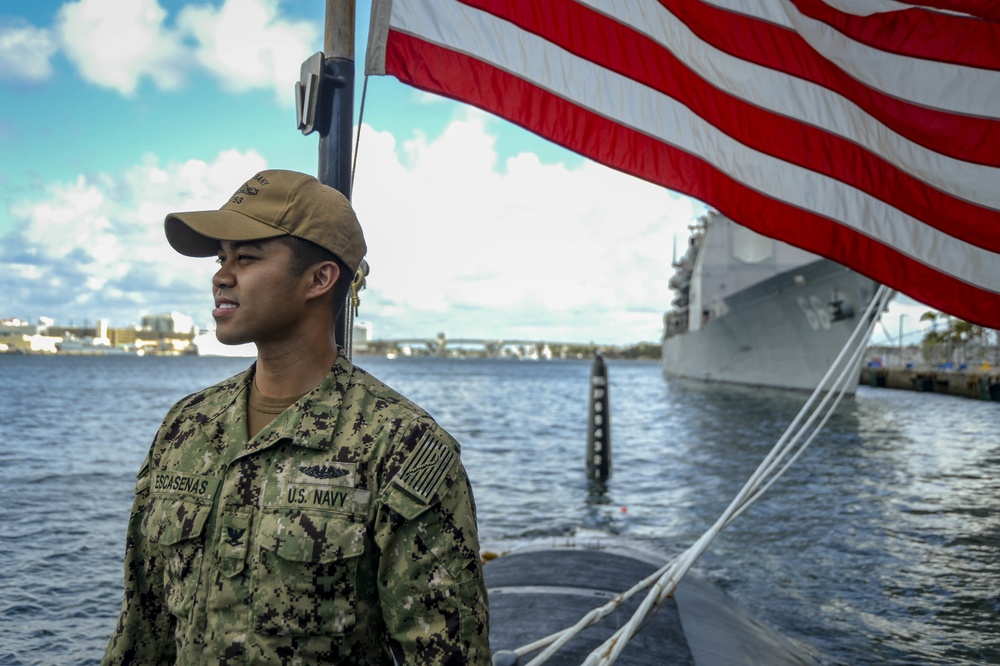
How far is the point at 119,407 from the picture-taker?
126ft

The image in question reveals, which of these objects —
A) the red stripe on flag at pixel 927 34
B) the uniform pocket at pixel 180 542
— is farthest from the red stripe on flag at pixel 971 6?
the uniform pocket at pixel 180 542

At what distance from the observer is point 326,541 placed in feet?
5.76

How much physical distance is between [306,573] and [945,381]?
2177 inches

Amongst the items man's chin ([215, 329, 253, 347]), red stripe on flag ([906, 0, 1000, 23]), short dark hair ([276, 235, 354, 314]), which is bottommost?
man's chin ([215, 329, 253, 347])

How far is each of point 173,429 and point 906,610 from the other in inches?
333

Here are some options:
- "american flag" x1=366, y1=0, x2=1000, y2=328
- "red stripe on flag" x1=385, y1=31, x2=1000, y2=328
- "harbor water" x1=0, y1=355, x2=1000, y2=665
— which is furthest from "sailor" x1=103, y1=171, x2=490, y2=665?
"harbor water" x1=0, y1=355, x2=1000, y2=665

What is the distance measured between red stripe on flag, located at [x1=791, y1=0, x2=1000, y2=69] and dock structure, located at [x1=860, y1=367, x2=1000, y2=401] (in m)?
42.3

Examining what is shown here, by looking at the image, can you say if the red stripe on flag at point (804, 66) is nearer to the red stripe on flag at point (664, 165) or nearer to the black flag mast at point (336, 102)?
the red stripe on flag at point (664, 165)

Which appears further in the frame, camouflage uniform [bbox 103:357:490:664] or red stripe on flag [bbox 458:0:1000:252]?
red stripe on flag [bbox 458:0:1000:252]

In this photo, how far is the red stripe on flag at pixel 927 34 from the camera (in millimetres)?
4309

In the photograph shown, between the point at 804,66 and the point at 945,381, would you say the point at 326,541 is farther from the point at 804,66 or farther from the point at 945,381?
the point at 945,381

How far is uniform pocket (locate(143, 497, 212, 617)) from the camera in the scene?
1.85 meters

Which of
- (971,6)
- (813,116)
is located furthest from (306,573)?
(971,6)

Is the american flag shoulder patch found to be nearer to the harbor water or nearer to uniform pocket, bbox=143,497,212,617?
uniform pocket, bbox=143,497,212,617
